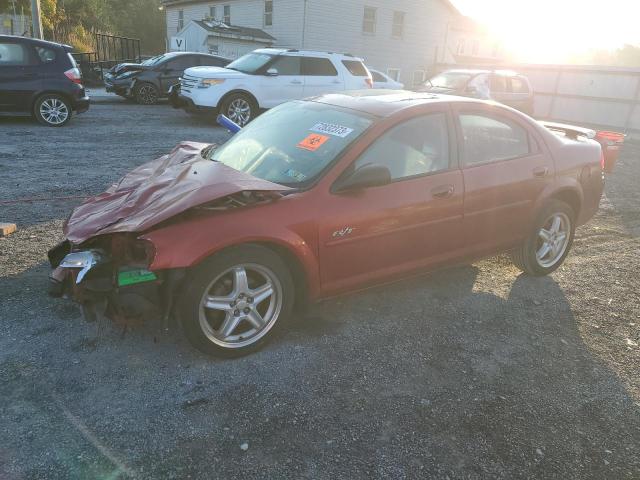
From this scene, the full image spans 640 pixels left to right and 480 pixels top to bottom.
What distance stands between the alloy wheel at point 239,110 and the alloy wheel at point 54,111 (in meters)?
3.60

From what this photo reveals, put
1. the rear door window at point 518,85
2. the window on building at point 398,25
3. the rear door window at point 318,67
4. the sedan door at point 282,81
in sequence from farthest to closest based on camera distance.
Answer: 1. the window on building at point 398,25
2. the rear door window at point 518,85
3. the rear door window at point 318,67
4. the sedan door at point 282,81

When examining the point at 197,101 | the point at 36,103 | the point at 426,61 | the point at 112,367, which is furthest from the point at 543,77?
the point at 112,367

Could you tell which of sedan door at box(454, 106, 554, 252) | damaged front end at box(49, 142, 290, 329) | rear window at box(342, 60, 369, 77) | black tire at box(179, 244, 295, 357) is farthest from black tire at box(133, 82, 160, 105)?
black tire at box(179, 244, 295, 357)

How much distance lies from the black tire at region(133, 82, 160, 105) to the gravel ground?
12.3m

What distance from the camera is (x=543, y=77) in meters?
20.7

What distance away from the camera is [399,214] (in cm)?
347

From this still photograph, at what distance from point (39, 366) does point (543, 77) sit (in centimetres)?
2216

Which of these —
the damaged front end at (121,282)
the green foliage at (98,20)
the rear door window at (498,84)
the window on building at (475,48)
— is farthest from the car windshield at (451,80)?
the window on building at (475,48)

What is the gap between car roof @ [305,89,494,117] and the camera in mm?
3678

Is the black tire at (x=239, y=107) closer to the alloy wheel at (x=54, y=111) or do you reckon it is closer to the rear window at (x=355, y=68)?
the rear window at (x=355, y=68)

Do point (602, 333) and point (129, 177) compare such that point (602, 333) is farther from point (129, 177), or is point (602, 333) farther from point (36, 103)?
point (36, 103)

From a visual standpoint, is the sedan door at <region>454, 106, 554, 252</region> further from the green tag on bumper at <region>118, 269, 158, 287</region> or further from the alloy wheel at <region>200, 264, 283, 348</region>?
the green tag on bumper at <region>118, 269, 158, 287</region>

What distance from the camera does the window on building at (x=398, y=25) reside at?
26961mm

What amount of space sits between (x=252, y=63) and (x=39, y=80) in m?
4.81
